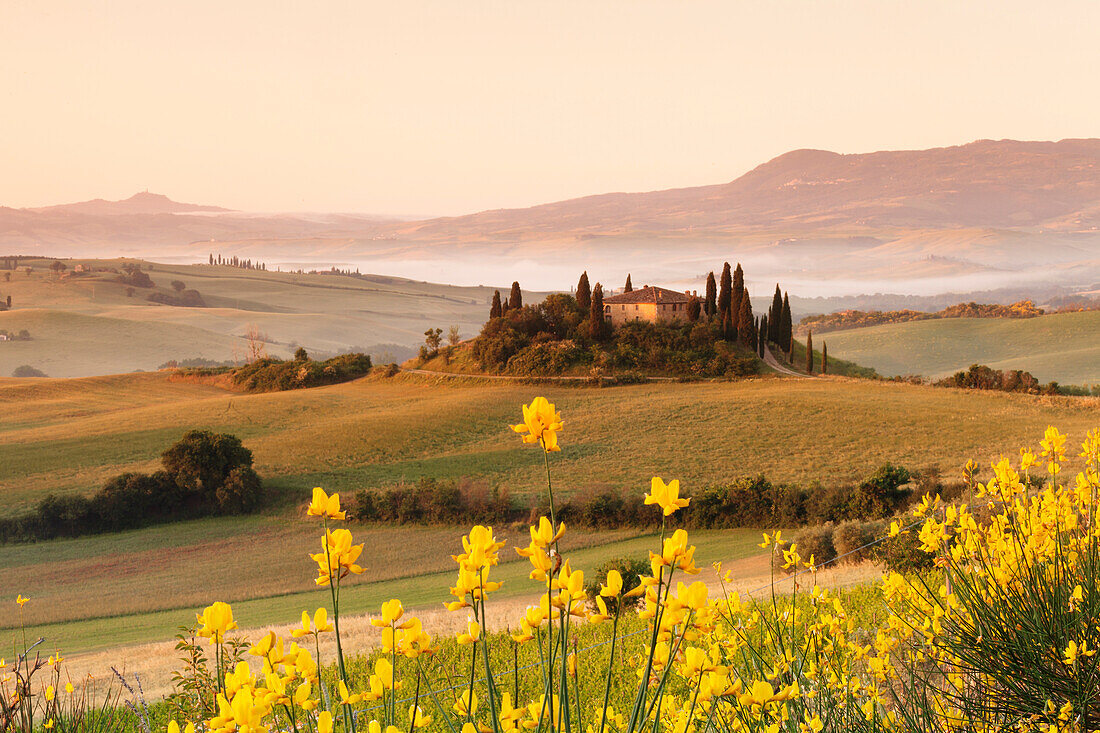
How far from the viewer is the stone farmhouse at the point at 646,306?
53.6m

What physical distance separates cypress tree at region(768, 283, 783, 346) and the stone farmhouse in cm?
546

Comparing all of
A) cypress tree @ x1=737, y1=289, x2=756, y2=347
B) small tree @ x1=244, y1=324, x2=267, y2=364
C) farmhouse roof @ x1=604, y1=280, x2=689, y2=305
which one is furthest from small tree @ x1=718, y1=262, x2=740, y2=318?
small tree @ x1=244, y1=324, x2=267, y2=364

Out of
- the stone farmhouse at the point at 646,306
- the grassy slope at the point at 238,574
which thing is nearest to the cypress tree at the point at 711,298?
the stone farmhouse at the point at 646,306

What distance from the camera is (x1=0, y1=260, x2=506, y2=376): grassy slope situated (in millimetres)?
107938

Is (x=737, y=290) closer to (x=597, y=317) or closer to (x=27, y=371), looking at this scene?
(x=597, y=317)

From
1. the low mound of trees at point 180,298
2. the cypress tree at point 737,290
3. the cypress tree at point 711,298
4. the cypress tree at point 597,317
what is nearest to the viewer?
the cypress tree at point 737,290

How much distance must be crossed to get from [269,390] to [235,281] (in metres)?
141

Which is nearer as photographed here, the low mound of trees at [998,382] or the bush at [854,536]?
the bush at [854,536]

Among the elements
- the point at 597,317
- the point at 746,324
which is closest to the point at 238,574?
the point at 597,317

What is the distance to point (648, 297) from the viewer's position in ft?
178

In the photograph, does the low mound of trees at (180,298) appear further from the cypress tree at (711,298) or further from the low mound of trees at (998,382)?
the low mound of trees at (998,382)

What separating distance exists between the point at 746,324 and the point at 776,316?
2.24 metres

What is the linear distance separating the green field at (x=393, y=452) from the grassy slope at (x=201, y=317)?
45.6 metres

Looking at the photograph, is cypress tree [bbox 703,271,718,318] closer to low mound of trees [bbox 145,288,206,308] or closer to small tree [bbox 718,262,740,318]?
small tree [bbox 718,262,740,318]
